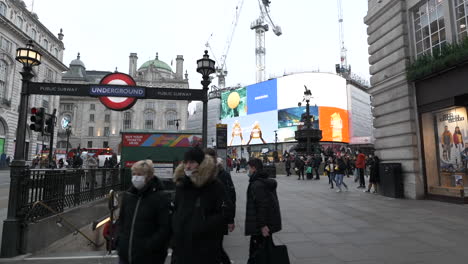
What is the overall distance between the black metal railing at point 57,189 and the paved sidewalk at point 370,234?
3.71 meters

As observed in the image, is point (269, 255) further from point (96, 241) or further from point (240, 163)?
point (240, 163)

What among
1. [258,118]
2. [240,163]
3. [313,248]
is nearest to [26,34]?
[240,163]

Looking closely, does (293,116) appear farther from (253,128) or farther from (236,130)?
(236,130)

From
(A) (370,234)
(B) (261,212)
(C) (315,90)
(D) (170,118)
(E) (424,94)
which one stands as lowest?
(A) (370,234)

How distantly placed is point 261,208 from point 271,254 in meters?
0.58

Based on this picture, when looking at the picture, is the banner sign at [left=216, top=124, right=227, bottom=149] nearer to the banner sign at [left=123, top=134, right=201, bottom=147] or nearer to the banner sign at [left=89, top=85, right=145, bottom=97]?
the banner sign at [left=123, top=134, right=201, bottom=147]

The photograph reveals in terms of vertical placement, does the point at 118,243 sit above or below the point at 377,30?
below

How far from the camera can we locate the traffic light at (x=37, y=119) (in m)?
7.20

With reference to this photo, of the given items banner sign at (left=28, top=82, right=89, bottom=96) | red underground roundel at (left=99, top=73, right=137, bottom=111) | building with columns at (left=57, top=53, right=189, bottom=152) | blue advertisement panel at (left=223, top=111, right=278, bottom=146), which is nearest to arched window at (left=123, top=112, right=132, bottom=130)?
building with columns at (left=57, top=53, right=189, bottom=152)

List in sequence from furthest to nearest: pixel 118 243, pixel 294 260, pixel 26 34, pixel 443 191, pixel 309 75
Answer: pixel 309 75, pixel 26 34, pixel 443 191, pixel 294 260, pixel 118 243

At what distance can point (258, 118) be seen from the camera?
7225 cm

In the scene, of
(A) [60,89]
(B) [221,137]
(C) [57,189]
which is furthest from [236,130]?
(C) [57,189]

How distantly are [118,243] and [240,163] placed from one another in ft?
131

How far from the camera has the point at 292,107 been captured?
65.9m
